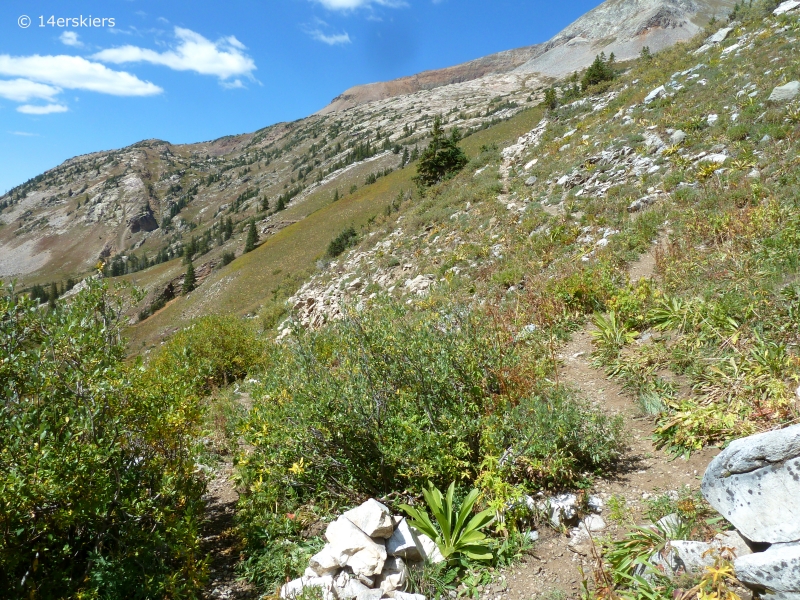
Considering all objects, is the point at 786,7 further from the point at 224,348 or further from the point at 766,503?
the point at 224,348

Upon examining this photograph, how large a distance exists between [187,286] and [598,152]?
5922 cm

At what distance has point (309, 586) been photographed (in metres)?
3.87

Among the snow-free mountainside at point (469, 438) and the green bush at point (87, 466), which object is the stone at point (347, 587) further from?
the green bush at point (87, 466)

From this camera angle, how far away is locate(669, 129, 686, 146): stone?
1343cm

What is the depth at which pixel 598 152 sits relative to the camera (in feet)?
53.1

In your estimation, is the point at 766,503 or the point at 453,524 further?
the point at 453,524

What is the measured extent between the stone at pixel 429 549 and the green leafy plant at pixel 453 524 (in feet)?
0.15

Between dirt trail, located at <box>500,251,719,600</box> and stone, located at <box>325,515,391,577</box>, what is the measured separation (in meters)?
1.01

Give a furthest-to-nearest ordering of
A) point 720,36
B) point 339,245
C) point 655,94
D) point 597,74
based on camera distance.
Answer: point 339,245 → point 597,74 → point 720,36 → point 655,94

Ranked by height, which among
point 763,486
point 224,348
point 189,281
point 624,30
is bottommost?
point 763,486

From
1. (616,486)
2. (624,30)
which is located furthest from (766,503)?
(624,30)

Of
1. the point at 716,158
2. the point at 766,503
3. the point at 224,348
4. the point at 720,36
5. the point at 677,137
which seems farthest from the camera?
the point at 720,36

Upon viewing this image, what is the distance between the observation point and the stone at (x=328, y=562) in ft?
12.9

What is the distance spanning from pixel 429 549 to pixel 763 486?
268 cm
